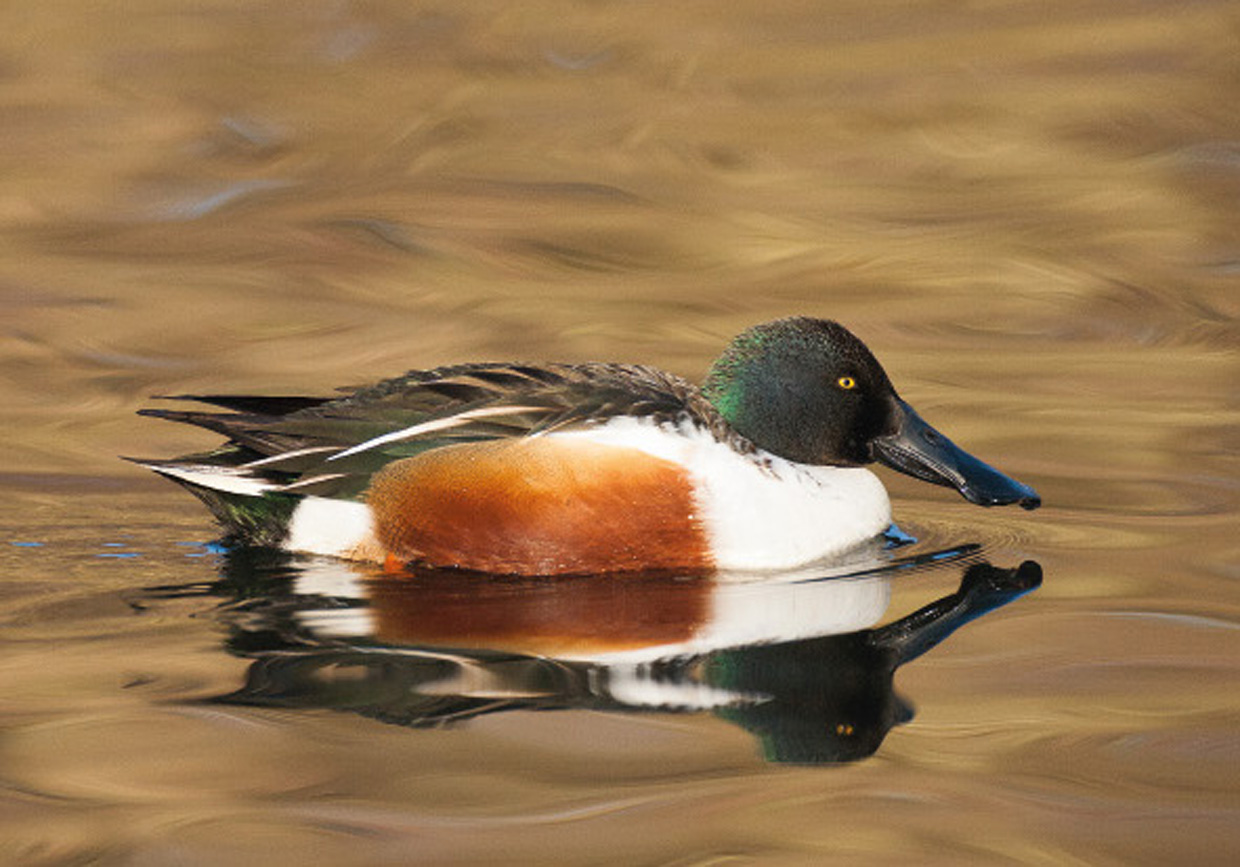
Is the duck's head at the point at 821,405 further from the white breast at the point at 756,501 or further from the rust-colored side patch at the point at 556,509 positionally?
the rust-colored side patch at the point at 556,509

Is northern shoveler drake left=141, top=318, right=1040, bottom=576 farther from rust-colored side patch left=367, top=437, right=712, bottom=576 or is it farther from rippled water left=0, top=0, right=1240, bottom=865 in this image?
rippled water left=0, top=0, right=1240, bottom=865

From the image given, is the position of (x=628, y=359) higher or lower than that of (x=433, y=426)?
higher

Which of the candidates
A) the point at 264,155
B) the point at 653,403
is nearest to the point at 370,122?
the point at 264,155

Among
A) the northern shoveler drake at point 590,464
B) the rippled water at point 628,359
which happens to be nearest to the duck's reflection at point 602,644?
the rippled water at point 628,359

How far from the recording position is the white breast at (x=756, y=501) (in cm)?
619

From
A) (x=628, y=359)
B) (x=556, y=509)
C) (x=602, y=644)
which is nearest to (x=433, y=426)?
(x=556, y=509)

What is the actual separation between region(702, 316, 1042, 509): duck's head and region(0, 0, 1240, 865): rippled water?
24 centimetres

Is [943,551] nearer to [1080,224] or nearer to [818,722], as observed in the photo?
[818,722]

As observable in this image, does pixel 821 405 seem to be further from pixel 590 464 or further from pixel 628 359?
pixel 628 359

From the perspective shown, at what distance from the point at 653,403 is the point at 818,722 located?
1.65 m

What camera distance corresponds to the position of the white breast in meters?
6.19

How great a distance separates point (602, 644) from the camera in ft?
17.9

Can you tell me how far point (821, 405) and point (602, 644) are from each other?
56.4 inches

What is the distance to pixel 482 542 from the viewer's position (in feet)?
20.5
